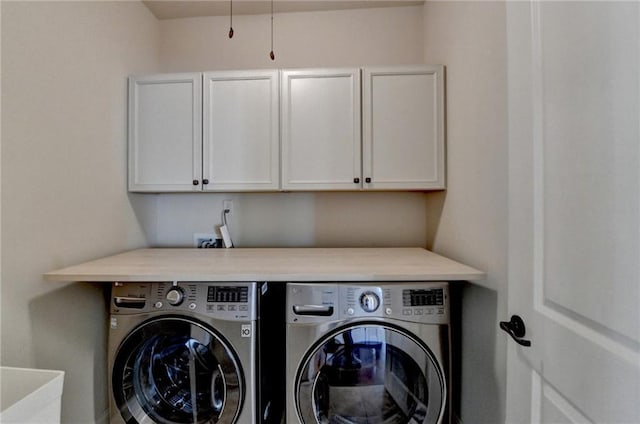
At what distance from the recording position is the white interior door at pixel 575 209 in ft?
1.75

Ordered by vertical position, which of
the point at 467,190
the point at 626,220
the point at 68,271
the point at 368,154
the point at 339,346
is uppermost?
the point at 368,154

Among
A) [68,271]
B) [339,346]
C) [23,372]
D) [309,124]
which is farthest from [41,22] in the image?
[339,346]

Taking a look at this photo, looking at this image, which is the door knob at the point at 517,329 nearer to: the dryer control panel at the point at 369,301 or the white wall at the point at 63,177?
the dryer control panel at the point at 369,301

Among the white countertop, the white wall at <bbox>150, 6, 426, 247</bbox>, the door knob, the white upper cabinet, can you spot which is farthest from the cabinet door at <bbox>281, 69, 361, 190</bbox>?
the door knob

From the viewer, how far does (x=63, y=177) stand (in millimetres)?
1319

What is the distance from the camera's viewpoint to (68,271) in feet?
3.98

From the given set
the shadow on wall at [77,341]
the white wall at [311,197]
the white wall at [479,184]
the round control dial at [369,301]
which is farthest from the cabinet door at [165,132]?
the white wall at [479,184]

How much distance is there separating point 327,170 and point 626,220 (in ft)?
4.46

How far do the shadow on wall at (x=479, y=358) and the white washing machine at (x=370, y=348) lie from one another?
5.8 inches

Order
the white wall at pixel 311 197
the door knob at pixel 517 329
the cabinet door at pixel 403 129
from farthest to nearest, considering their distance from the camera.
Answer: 1. the white wall at pixel 311 197
2. the cabinet door at pixel 403 129
3. the door knob at pixel 517 329

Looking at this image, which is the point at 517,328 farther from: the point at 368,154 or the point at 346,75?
the point at 346,75

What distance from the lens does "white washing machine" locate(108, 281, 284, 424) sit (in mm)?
1250

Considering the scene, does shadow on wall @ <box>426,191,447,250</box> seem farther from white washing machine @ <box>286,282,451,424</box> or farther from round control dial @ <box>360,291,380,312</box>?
round control dial @ <box>360,291,380,312</box>

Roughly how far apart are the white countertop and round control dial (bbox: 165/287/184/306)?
0.31 ft
